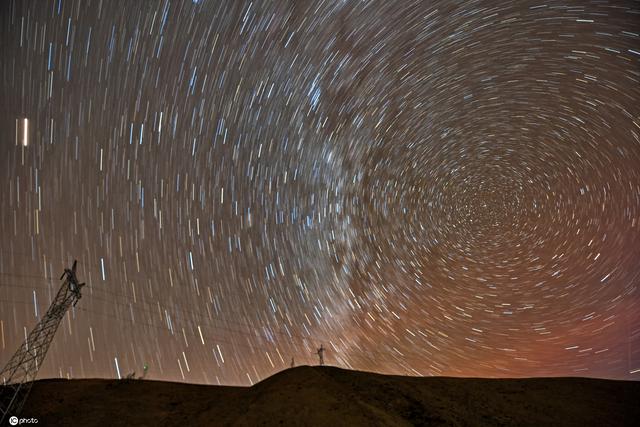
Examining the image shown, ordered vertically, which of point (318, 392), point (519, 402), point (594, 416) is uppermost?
point (318, 392)

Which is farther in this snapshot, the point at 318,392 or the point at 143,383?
the point at 143,383

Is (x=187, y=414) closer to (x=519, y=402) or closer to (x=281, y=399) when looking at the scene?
(x=281, y=399)

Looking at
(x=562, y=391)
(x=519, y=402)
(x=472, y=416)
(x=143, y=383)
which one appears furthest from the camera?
(x=143, y=383)

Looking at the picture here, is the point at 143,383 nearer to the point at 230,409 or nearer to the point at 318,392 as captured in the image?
the point at 230,409

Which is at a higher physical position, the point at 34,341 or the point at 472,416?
the point at 34,341

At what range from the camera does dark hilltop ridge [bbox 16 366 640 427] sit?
21.1 metres

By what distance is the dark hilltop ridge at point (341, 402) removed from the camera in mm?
21109

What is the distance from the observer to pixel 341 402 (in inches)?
856

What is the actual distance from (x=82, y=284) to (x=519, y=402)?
2979cm

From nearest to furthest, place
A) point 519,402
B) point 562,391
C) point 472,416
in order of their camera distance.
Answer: point 472,416 → point 519,402 → point 562,391

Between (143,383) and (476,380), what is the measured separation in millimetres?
22487

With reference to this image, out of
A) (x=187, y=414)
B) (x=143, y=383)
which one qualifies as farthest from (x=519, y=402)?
(x=143, y=383)

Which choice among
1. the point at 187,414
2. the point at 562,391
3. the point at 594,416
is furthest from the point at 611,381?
the point at 187,414

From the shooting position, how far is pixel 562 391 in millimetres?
25312
